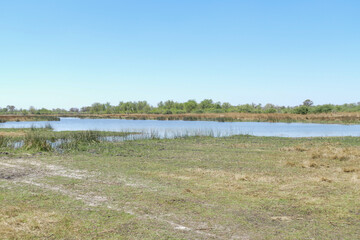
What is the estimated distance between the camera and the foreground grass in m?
6.23

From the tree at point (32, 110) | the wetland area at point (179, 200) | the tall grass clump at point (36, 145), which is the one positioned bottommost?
the wetland area at point (179, 200)

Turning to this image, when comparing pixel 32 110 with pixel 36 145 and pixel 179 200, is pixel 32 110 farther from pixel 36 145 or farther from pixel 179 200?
pixel 179 200

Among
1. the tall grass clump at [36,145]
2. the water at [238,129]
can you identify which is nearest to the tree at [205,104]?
the water at [238,129]

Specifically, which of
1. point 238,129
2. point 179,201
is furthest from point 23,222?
point 238,129

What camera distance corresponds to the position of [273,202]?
820cm

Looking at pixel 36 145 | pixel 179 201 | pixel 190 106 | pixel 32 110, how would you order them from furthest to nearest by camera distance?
1. pixel 190 106
2. pixel 32 110
3. pixel 36 145
4. pixel 179 201

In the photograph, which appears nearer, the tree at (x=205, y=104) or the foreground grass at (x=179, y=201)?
the foreground grass at (x=179, y=201)

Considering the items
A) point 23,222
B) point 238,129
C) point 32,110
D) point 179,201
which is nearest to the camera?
point 23,222

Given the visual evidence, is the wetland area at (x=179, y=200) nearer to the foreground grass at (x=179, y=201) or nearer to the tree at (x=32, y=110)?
the foreground grass at (x=179, y=201)

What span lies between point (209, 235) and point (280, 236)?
133 centimetres

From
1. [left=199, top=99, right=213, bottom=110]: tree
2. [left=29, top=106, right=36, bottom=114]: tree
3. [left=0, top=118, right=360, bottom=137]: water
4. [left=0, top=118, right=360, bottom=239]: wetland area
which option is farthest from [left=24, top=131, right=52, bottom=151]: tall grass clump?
[left=199, top=99, right=213, bottom=110]: tree

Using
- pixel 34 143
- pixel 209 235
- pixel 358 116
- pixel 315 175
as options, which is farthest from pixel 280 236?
pixel 358 116

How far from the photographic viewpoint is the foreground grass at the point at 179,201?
623 centimetres

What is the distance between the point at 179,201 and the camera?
8203mm
